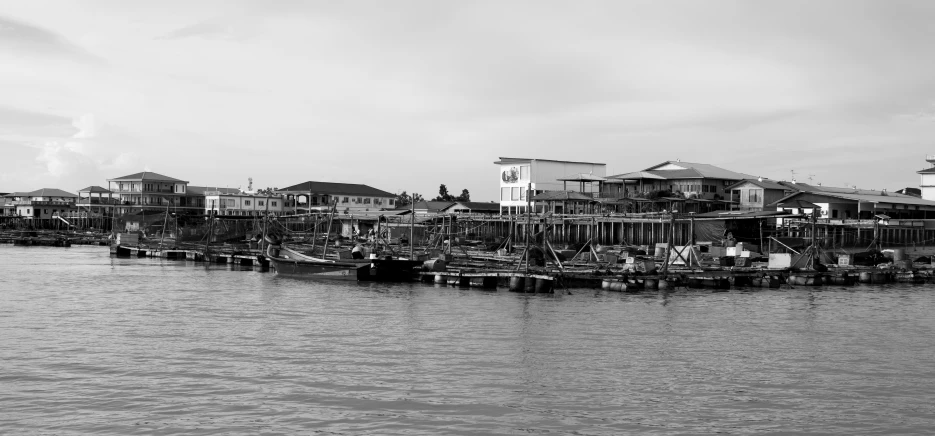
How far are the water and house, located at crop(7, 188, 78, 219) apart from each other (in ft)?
361

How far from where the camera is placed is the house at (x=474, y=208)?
313 ft

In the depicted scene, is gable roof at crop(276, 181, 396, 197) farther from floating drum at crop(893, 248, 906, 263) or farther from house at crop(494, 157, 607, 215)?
floating drum at crop(893, 248, 906, 263)

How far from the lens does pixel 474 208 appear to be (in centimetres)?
9731

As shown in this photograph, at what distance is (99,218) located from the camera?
13212cm

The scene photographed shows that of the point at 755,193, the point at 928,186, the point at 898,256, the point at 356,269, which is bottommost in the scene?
the point at 356,269

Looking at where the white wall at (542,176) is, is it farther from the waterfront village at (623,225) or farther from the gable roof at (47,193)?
the gable roof at (47,193)

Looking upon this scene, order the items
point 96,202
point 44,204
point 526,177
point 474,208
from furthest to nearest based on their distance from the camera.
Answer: point 44,204, point 96,202, point 474,208, point 526,177

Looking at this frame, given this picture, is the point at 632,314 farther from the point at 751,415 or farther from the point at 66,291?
the point at 66,291

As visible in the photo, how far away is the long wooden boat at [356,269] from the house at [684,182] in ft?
119

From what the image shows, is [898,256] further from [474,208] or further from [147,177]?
[147,177]

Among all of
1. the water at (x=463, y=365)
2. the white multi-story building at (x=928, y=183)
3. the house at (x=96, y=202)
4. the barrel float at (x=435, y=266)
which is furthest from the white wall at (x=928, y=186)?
the house at (x=96, y=202)

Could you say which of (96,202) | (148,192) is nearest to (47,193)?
(96,202)

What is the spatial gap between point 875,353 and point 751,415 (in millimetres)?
9851

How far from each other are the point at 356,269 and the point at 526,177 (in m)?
44.6
